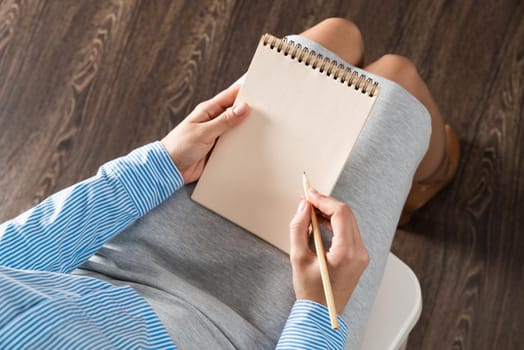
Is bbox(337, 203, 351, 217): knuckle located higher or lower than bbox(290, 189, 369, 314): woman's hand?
higher

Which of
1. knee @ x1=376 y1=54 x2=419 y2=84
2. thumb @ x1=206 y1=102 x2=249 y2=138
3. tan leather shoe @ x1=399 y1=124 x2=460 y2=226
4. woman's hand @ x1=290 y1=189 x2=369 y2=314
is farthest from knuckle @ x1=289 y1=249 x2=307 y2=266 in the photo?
tan leather shoe @ x1=399 y1=124 x2=460 y2=226

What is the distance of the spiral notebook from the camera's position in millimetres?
682

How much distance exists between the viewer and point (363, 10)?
4.19 ft

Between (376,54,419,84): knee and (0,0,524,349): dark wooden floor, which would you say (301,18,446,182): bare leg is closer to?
(376,54,419,84): knee

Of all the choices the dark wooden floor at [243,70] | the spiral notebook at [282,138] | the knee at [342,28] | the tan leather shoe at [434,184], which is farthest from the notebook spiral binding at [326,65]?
the dark wooden floor at [243,70]

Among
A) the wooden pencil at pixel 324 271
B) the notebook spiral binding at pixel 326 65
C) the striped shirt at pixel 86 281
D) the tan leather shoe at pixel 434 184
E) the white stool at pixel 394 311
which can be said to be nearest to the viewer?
the striped shirt at pixel 86 281

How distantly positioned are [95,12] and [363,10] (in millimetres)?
683

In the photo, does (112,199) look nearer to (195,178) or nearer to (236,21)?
(195,178)

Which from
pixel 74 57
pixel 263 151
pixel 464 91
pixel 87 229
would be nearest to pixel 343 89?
pixel 263 151

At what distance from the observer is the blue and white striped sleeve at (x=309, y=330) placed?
0.61 meters

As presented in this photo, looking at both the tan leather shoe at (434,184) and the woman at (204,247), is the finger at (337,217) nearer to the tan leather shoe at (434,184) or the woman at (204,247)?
the woman at (204,247)

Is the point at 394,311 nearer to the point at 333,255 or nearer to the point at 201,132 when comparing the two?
the point at 333,255

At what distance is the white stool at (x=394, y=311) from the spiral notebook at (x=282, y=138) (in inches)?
7.8

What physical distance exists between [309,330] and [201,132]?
0.28m
